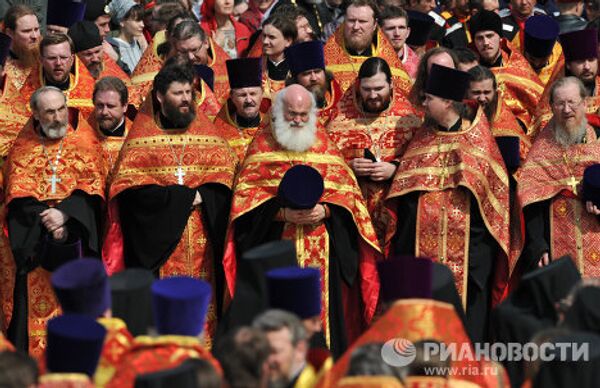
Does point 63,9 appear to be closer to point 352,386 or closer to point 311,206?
point 311,206

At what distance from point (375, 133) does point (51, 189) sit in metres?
2.57

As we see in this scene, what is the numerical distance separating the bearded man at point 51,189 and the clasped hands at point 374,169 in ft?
6.53

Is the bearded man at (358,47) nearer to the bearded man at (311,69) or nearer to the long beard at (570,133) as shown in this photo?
the bearded man at (311,69)

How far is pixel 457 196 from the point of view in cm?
1300

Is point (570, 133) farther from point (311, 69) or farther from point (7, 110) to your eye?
point (7, 110)

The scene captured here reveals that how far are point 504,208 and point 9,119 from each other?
407 centimetres

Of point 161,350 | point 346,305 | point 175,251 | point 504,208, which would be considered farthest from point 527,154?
point 161,350

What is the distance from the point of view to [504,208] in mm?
13023

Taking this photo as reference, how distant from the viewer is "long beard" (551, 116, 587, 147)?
12.9 metres

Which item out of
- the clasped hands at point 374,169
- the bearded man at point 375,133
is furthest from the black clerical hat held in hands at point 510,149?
the clasped hands at point 374,169

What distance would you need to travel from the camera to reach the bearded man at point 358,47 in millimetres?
14930

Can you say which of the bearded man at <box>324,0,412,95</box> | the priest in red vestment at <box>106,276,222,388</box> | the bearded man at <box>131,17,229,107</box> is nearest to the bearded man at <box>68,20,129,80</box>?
the bearded man at <box>131,17,229,107</box>

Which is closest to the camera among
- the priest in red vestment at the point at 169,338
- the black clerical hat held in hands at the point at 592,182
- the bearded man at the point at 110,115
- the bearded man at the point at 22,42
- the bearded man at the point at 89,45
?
the priest in red vestment at the point at 169,338

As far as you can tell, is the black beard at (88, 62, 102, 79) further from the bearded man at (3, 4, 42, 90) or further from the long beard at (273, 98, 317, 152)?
the long beard at (273, 98, 317, 152)
